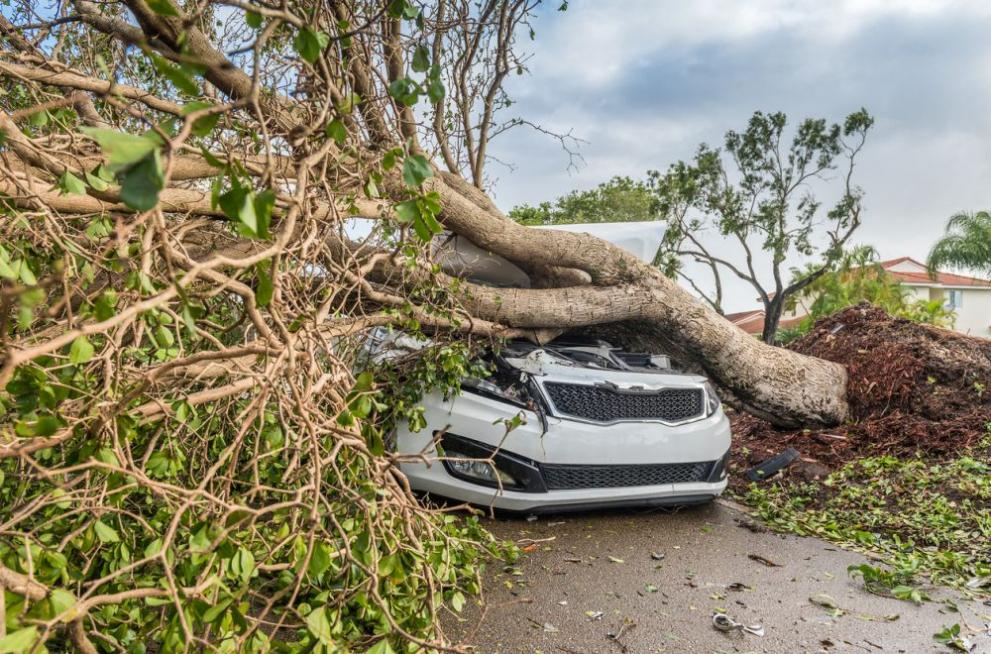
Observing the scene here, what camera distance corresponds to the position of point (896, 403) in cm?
868

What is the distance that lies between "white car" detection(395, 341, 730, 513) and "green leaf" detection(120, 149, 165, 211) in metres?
3.79

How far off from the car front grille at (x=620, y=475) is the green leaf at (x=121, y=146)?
4229mm

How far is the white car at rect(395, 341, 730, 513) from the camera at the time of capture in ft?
16.4

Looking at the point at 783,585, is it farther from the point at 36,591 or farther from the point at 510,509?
the point at 36,591

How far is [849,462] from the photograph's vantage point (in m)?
7.34

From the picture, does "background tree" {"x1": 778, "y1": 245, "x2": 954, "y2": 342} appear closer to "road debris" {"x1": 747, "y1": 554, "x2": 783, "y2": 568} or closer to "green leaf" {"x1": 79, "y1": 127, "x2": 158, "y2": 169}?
"road debris" {"x1": 747, "y1": 554, "x2": 783, "y2": 568}

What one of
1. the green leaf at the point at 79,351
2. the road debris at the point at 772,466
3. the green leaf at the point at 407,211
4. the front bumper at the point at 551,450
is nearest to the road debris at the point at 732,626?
the front bumper at the point at 551,450

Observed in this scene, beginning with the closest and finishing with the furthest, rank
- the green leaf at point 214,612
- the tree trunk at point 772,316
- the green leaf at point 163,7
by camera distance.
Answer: the green leaf at point 163,7 < the green leaf at point 214,612 < the tree trunk at point 772,316

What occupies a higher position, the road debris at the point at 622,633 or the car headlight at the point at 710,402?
the car headlight at the point at 710,402

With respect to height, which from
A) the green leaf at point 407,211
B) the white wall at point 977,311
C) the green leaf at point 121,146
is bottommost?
the white wall at point 977,311

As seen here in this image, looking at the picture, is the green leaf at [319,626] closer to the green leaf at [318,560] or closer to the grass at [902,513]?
the green leaf at [318,560]

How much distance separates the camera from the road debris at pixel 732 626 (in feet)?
11.3

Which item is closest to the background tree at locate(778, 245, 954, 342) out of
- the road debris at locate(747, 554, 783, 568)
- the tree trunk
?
the tree trunk

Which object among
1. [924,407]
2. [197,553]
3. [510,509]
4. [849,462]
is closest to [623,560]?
[510,509]
